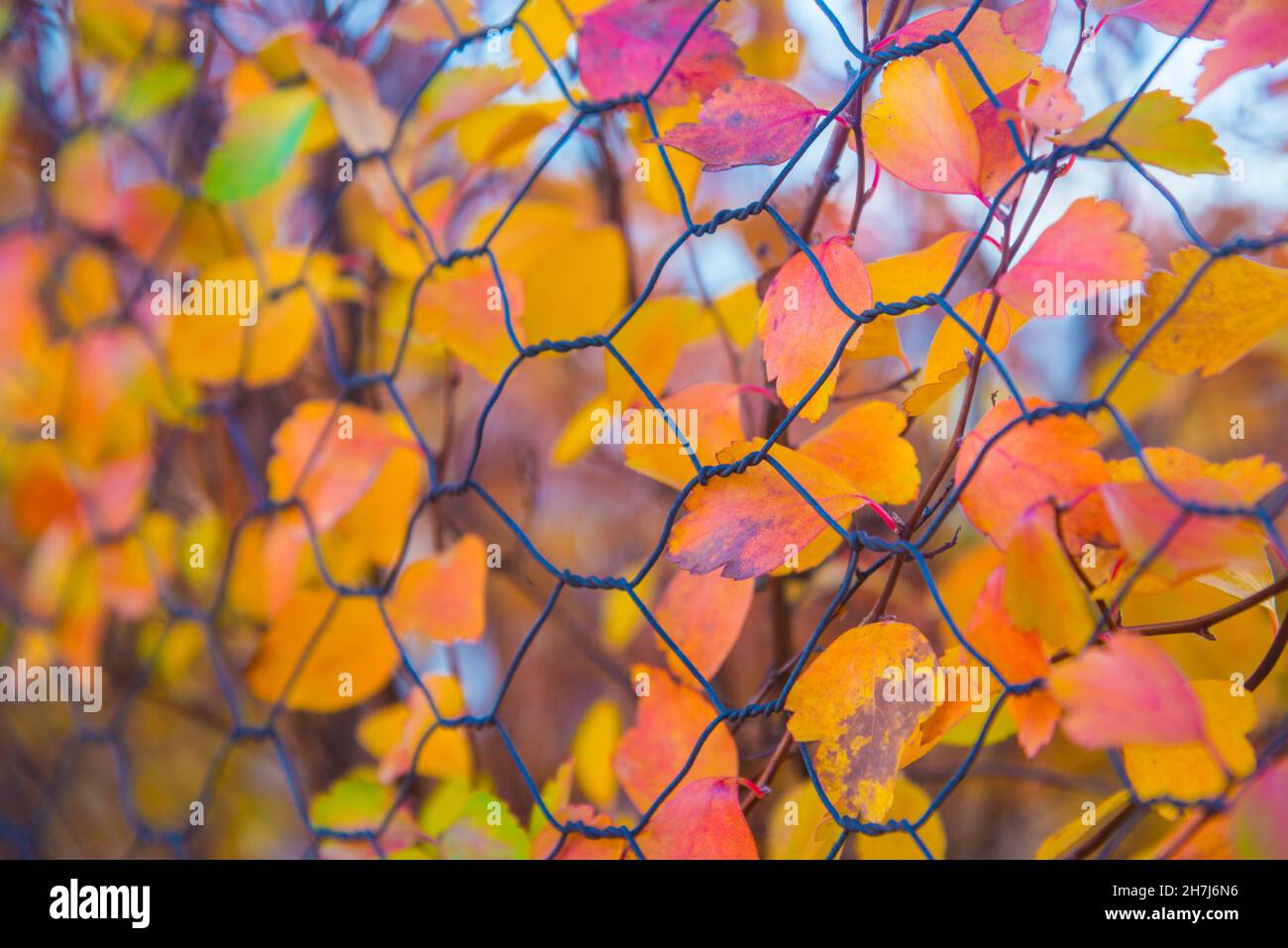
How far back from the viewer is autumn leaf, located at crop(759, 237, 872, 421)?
36 centimetres

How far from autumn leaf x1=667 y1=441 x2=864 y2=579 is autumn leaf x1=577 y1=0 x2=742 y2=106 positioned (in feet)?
0.58

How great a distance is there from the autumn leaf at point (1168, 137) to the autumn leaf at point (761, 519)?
0.48ft

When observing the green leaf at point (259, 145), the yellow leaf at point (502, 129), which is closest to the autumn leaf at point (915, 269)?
the yellow leaf at point (502, 129)

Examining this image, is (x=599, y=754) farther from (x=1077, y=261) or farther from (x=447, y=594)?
(x=1077, y=261)

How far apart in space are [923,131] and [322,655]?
45cm

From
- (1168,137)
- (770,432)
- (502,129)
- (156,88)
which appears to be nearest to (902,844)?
(770,432)

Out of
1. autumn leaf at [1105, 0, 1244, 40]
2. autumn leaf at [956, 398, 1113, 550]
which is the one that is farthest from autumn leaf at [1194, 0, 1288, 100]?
autumn leaf at [956, 398, 1113, 550]

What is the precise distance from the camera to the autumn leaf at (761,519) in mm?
360

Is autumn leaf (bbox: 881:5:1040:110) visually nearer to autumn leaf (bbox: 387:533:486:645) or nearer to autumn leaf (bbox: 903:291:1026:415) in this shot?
autumn leaf (bbox: 903:291:1026:415)

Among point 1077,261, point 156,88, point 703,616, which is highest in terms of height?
point 156,88

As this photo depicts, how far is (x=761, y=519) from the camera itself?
36cm

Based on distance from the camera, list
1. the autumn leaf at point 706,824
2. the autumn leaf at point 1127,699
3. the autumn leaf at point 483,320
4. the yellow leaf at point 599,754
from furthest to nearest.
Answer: the yellow leaf at point 599,754, the autumn leaf at point 483,320, the autumn leaf at point 706,824, the autumn leaf at point 1127,699

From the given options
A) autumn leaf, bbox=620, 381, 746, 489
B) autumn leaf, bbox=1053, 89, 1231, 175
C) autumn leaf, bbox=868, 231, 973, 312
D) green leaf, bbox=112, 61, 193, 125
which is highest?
green leaf, bbox=112, 61, 193, 125

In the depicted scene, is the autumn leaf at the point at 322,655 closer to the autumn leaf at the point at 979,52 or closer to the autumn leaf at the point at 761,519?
the autumn leaf at the point at 761,519
